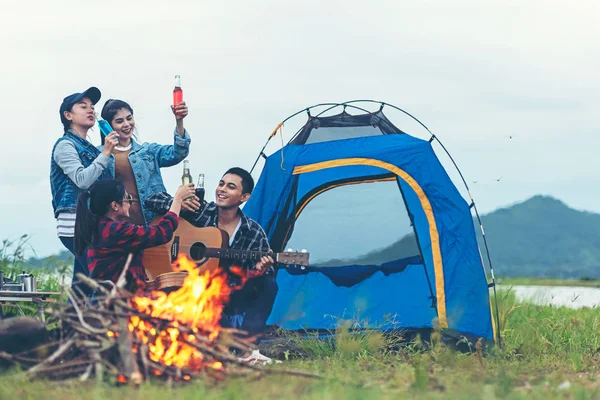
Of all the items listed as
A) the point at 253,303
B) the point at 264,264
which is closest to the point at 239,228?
the point at 264,264

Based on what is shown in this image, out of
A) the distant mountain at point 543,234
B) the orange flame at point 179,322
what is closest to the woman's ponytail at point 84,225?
the orange flame at point 179,322

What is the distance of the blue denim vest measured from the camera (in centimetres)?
677

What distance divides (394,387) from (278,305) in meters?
2.81

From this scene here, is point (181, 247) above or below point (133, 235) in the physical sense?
below

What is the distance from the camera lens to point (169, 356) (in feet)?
16.6

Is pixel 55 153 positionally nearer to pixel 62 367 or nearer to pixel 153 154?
pixel 153 154

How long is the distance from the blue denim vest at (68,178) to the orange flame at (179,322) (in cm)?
131

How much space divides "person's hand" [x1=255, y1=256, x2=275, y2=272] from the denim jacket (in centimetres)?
107

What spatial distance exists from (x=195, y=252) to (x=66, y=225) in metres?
1.06

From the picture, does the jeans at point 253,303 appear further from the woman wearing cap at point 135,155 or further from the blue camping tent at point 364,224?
the woman wearing cap at point 135,155

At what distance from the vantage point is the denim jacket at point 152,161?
7.04 m

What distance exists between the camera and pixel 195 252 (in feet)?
22.4

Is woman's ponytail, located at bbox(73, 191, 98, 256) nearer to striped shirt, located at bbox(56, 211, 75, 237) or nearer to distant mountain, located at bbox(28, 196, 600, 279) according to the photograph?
striped shirt, located at bbox(56, 211, 75, 237)

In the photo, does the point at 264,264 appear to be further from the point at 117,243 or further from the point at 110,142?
the point at 110,142
